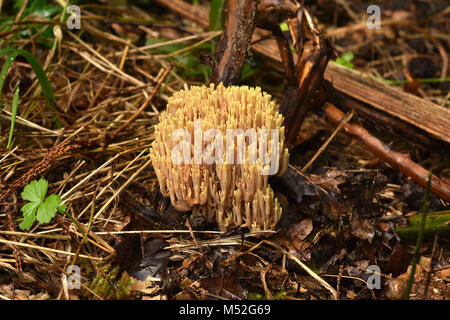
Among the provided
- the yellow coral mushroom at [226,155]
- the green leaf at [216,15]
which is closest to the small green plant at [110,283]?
the yellow coral mushroom at [226,155]

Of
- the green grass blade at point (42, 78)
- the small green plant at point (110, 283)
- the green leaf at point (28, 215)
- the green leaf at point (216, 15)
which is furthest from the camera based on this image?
the green leaf at point (216, 15)

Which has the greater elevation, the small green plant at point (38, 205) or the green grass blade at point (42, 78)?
the green grass blade at point (42, 78)

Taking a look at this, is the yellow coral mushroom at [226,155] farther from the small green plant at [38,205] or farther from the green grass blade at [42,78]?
the green grass blade at [42,78]
